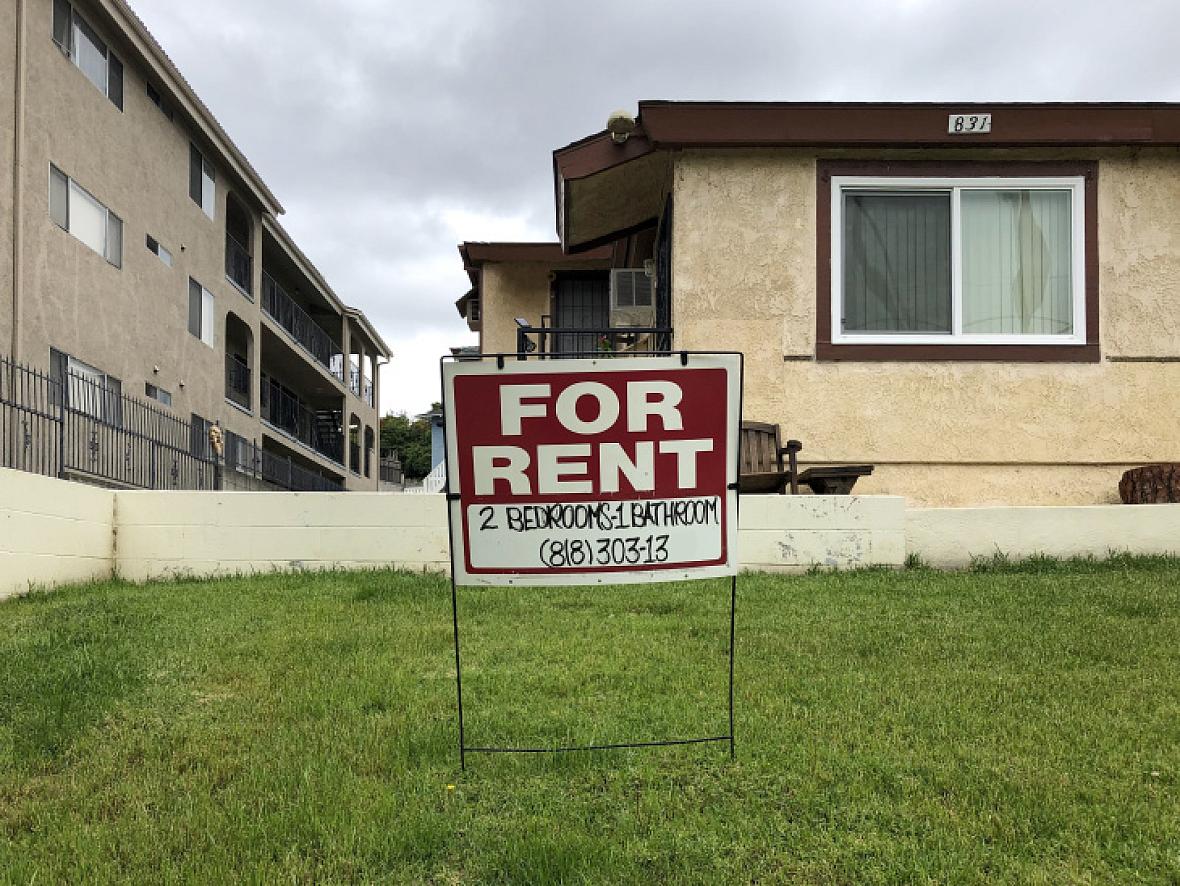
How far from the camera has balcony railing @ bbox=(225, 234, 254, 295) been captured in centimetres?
2888

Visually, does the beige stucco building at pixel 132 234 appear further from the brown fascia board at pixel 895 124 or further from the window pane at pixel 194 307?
the brown fascia board at pixel 895 124

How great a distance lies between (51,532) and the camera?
8578mm

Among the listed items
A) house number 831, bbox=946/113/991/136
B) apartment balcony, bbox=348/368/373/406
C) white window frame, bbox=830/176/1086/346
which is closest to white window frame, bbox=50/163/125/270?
white window frame, bbox=830/176/1086/346

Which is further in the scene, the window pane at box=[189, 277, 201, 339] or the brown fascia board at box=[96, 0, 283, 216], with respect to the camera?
the window pane at box=[189, 277, 201, 339]

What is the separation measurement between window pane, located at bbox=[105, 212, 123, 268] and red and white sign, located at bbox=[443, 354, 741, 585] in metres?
17.8

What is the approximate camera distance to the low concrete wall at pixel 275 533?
9195 mm

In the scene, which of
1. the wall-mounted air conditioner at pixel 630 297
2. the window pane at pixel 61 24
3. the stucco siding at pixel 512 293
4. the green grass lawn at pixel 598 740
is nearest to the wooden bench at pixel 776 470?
the green grass lawn at pixel 598 740

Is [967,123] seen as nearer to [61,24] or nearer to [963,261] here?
[963,261]

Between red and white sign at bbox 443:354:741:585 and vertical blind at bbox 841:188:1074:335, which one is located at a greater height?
vertical blind at bbox 841:188:1074:335


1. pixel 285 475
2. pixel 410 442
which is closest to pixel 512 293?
pixel 285 475

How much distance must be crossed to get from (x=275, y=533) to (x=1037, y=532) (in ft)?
19.6

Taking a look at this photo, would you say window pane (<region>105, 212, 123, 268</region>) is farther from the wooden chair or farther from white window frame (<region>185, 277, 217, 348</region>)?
the wooden chair

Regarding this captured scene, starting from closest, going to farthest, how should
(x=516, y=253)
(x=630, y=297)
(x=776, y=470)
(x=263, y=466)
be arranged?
(x=776, y=470) < (x=630, y=297) < (x=516, y=253) < (x=263, y=466)

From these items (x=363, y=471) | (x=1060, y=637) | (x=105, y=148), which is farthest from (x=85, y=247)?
(x=363, y=471)
